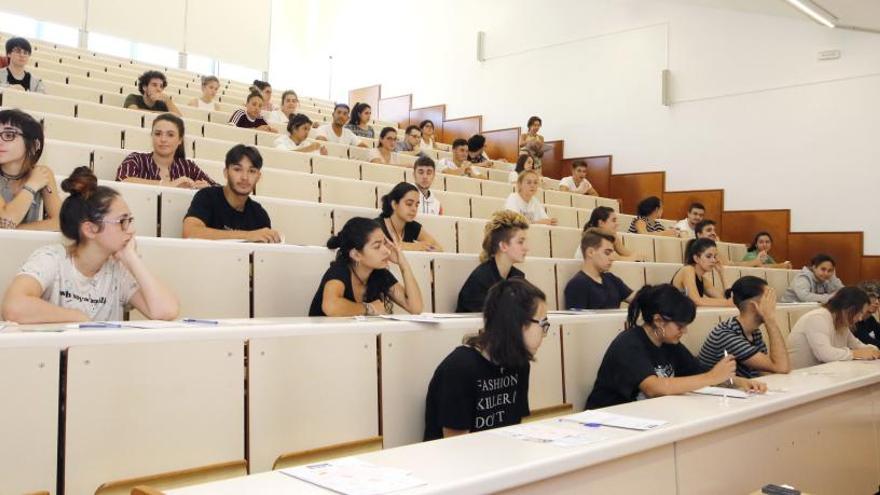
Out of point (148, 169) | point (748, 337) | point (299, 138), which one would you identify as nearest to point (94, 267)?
point (148, 169)

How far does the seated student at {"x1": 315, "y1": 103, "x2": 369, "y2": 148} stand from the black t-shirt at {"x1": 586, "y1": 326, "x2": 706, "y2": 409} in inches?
140

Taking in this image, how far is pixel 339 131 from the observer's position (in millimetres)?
5422

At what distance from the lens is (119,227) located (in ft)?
5.49

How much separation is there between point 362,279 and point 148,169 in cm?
108

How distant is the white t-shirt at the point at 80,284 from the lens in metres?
1.60

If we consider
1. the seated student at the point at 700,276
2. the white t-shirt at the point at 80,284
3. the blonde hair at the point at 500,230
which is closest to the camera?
the white t-shirt at the point at 80,284

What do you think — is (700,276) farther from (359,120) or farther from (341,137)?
(359,120)

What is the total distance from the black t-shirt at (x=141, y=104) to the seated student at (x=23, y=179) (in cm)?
225

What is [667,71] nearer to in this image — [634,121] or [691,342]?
[634,121]

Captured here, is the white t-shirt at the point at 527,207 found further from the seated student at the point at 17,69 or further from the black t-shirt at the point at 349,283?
the seated student at the point at 17,69

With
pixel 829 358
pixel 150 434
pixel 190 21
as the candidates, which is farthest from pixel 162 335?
pixel 190 21

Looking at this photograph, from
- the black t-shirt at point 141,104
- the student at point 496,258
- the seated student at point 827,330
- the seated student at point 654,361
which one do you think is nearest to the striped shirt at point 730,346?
the seated student at point 654,361

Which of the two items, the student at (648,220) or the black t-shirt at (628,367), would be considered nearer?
the black t-shirt at (628,367)

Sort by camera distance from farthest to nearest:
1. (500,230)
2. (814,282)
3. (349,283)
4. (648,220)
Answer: (648,220) < (814,282) < (500,230) < (349,283)
